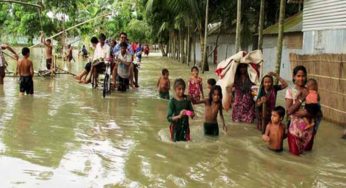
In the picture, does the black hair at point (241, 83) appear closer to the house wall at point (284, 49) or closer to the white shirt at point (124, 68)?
the white shirt at point (124, 68)

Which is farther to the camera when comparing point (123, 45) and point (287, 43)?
point (287, 43)

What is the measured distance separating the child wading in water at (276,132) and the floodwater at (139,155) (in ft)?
0.63

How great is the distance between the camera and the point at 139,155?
24.6ft

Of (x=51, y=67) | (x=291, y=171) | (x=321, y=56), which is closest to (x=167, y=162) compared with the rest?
(x=291, y=171)

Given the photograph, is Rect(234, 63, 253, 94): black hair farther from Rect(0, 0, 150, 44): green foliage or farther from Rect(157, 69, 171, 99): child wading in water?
Rect(0, 0, 150, 44): green foliage

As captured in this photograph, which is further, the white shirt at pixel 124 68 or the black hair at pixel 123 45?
the white shirt at pixel 124 68

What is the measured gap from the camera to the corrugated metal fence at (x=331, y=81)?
10359 mm

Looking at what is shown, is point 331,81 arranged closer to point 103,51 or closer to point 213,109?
point 213,109

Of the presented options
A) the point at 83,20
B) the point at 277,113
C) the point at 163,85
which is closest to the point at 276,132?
the point at 277,113

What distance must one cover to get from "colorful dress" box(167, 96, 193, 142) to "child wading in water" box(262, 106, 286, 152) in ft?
4.28

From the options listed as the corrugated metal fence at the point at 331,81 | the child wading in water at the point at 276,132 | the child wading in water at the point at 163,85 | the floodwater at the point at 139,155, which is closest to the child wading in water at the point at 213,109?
the floodwater at the point at 139,155

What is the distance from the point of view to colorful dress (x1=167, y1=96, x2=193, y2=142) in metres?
8.19

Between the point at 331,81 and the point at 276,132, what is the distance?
373cm

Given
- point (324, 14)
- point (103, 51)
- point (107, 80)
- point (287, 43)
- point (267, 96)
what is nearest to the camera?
A: point (267, 96)
